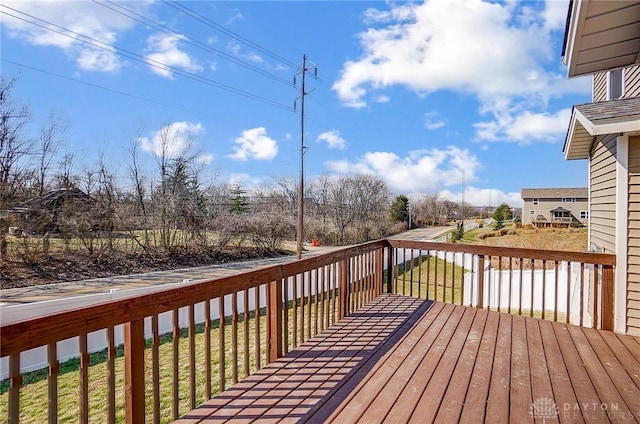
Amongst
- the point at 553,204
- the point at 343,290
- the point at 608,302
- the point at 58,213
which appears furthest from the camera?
the point at 553,204

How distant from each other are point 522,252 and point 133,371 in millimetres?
4128

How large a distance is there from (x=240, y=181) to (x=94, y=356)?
1220 centimetres

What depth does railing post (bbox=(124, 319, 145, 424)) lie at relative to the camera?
1.67 meters

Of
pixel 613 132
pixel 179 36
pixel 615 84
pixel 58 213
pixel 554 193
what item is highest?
pixel 179 36

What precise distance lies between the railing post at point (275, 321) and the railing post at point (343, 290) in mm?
1186

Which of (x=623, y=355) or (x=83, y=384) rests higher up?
(x=83, y=384)

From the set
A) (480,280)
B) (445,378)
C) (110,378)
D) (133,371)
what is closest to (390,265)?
(480,280)

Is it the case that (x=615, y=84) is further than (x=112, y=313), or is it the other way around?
(x=615, y=84)

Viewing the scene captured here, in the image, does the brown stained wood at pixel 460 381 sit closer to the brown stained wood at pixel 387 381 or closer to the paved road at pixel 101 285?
the brown stained wood at pixel 387 381

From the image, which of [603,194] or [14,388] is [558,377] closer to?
[14,388]

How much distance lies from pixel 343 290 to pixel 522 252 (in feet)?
7.22

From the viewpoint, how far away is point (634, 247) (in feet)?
11.6

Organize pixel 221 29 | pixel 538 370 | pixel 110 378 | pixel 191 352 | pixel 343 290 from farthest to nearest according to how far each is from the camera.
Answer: pixel 221 29, pixel 343 290, pixel 538 370, pixel 191 352, pixel 110 378

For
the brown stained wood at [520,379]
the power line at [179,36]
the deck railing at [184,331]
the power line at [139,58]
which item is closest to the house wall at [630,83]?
the deck railing at [184,331]
